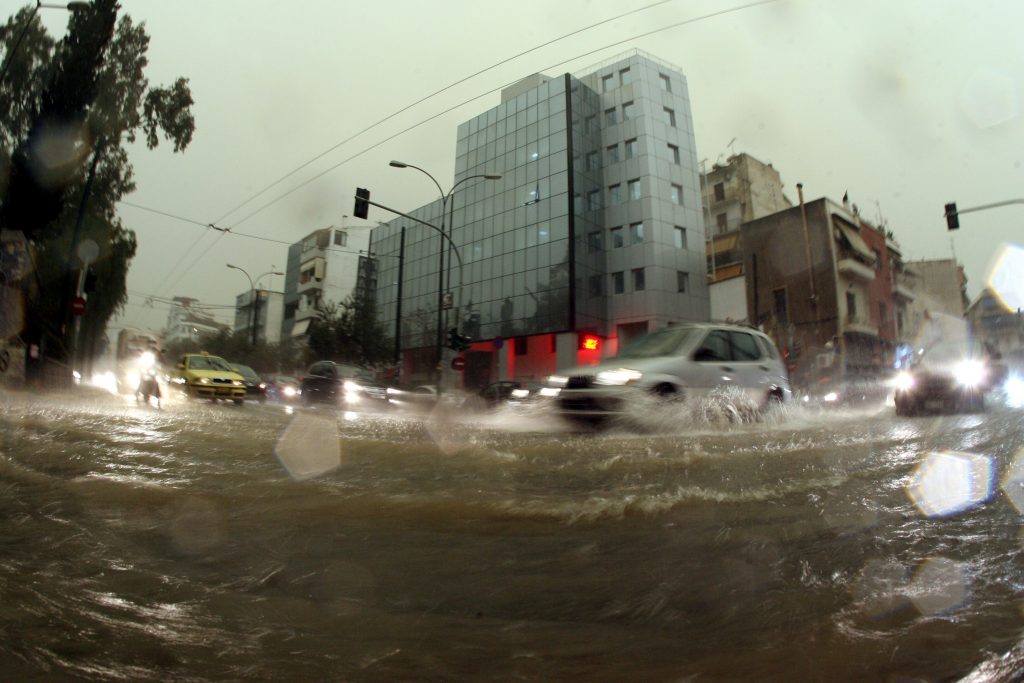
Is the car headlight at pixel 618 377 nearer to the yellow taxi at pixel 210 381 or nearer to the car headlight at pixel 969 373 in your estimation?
the car headlight at pixel 969 373

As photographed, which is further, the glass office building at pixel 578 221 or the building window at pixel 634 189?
the building window at pixel 634 189

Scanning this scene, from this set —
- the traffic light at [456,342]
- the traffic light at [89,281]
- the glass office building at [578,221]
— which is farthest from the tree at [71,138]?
the glass office building at [578,221]

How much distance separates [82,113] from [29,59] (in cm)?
155

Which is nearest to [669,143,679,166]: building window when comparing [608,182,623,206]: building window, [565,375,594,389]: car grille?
[608,182,623,206]: building window

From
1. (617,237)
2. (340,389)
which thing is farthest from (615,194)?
(340,389)

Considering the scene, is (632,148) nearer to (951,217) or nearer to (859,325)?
(859,325)

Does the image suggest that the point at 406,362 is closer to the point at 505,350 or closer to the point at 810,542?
the point at 505,350

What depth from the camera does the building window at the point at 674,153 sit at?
1215 inches

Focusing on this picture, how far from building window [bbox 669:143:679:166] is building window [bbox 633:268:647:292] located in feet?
21.8

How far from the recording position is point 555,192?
29.9 m

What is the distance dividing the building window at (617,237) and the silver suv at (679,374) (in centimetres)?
2349

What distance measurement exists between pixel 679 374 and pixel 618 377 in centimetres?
75

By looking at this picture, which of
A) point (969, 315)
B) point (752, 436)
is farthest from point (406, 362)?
point (969, 315)

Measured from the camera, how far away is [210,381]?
41.8ft
